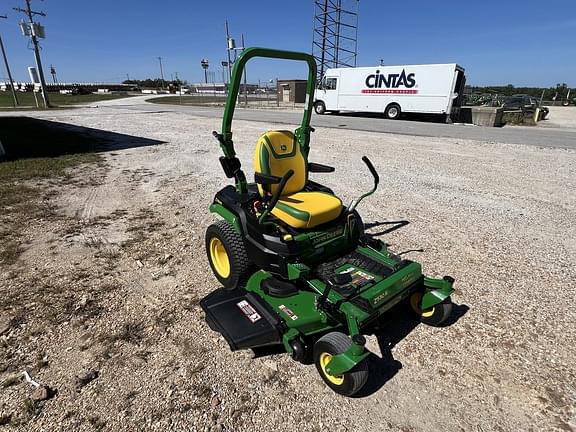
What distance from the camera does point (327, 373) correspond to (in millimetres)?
2229

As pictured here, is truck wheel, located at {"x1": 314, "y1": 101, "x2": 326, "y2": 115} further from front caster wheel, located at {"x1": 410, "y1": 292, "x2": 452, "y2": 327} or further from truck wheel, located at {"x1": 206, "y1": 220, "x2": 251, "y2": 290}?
front caster wheel, located at {"x1": 410, "y1": 292, "x2": 452, "y2": 327}

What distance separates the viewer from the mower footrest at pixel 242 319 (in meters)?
2.34

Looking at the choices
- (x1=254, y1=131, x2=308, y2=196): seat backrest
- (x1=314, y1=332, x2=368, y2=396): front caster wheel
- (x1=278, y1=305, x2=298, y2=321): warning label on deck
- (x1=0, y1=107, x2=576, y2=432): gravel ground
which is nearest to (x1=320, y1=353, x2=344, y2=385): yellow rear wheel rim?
(x1=314, y1=332, x2=368, y2=396): front caster wheel

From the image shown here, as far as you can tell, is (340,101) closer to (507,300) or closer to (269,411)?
(507,300)

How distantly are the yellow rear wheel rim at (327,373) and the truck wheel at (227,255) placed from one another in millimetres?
1158

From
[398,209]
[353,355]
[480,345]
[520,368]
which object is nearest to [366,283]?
[353,355]

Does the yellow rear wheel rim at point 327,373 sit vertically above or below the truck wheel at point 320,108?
below

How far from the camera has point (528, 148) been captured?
1050 centimetres

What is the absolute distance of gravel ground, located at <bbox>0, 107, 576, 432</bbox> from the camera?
211 cm

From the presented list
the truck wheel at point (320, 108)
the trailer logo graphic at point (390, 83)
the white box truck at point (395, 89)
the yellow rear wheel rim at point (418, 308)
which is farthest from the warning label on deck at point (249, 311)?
the truck wheel at point (320, 108)

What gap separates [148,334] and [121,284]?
919 mm

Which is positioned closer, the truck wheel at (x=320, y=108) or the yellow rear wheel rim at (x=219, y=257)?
the yellow rear wheel rim at (x=219, y=257)

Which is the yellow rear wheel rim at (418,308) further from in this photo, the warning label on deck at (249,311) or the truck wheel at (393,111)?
the truck wheel at (393,111)

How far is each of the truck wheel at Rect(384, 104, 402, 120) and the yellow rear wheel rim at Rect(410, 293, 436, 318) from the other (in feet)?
62.7
